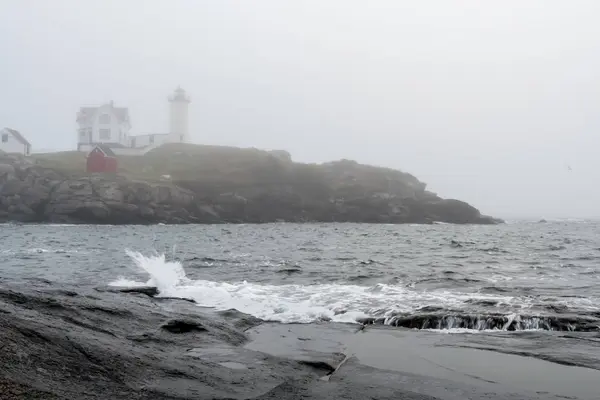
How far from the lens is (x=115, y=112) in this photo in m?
119

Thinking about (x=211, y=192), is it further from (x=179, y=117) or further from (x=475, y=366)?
(x=475, y=366)

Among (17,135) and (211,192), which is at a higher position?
(17,135)

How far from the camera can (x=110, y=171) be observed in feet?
323

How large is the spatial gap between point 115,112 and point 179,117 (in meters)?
20.2

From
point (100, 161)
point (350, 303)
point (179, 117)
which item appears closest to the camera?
point (350, 303)

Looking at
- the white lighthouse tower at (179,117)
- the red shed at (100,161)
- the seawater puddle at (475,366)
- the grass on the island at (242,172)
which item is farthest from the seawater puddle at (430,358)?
the white lighthouse tower at (179,117)

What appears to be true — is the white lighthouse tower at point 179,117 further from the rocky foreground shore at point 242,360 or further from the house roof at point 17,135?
the rocky foreground shore at point 242,360

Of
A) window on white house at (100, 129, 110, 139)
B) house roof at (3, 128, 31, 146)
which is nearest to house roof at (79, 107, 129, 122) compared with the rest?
window on white house at (100, 129, 110, 139)

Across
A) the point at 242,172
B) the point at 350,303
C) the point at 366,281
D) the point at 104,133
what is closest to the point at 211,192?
the point at 242,172

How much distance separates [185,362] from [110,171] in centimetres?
9731

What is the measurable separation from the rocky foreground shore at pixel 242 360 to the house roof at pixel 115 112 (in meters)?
116

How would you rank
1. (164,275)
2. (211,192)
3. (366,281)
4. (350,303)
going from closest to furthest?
(350,303) → (366,281) → (164,275) → (211,192)

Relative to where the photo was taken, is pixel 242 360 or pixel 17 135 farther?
pixel 17 135

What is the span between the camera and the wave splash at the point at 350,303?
13008 millimetres
